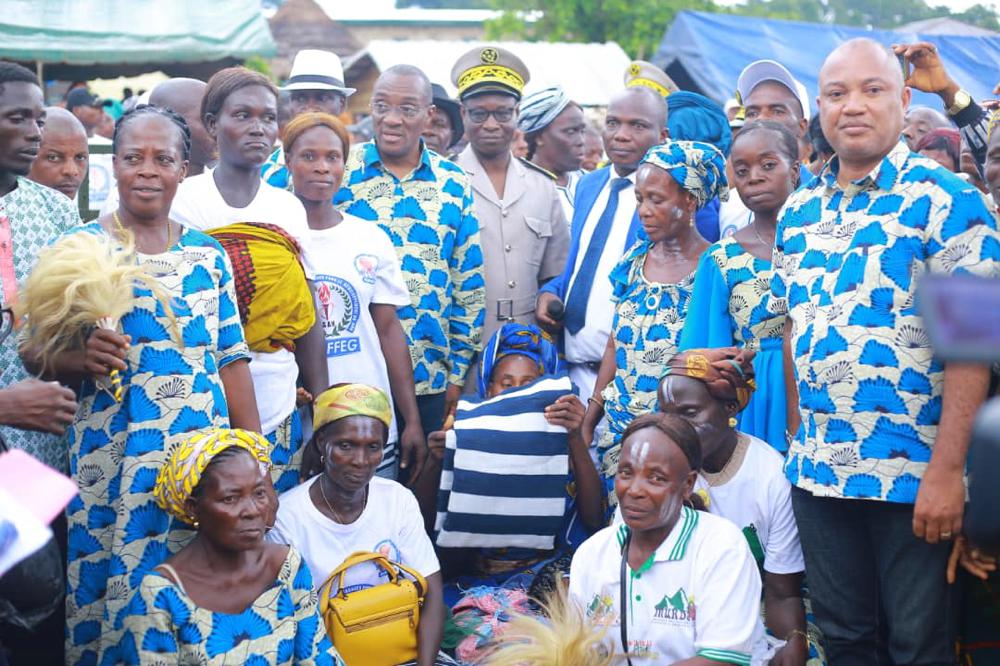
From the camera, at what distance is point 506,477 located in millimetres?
4539

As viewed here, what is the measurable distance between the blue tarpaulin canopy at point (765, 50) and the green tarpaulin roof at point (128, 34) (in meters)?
5.14

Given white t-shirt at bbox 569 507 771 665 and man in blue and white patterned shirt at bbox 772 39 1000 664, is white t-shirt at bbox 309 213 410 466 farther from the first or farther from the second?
man in blue and white patterned shirt at bbox 772 39 1000 664

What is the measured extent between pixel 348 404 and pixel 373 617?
0.78 m

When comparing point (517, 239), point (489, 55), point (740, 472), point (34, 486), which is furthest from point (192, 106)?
point (34, 486)

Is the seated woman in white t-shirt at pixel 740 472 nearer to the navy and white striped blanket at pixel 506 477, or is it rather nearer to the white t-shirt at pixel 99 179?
the navy and white striped blanket at pixel 506 477

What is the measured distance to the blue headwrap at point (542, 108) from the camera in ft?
22.2

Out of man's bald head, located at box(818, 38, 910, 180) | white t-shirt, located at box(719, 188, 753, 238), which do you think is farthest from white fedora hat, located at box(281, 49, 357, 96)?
man's bald head, located at box(818, 38, 910, 180)

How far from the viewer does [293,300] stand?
4129 millimetres

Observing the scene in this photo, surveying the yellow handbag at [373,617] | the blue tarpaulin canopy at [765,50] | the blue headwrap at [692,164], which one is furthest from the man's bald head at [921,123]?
the blue tarpaulin canopy at [765,50]

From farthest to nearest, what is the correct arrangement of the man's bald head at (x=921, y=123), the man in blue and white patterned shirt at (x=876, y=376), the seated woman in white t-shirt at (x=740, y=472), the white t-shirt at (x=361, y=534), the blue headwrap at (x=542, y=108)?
the man's bald head at (x=921, y=123) < the blue headwrap at (x=542, y=108) < the white t-shirt at (x=361, y=534) < the seated woman in white t-shirt at (x=740, y=472) < the man in blue and white patterned shirt at (x=876, y=376)

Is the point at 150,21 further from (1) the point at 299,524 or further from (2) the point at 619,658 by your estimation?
(2) the point at 619,658

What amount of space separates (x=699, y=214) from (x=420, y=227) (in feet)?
4.05

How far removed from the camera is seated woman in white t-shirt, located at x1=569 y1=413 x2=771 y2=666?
351 centimetres

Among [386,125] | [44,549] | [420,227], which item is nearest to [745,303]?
[420,227]
